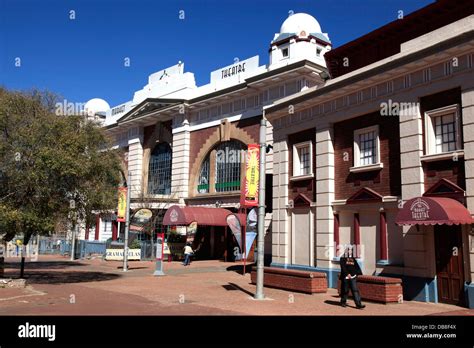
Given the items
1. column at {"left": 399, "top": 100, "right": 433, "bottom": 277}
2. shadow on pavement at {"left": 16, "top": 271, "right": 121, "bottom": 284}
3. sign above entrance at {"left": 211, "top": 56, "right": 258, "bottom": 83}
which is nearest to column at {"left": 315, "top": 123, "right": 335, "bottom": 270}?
column at {"left": 399, "top": 100, "right": 433, "bottom": 277}

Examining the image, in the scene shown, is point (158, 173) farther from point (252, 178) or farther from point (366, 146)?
point (366, 146)

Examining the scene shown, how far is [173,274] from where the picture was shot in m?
25.4

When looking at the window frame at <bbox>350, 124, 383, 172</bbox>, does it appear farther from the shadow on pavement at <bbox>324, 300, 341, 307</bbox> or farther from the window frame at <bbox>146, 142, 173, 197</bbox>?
the window frame at <bbox>146, 142, 173, 197</bbox>

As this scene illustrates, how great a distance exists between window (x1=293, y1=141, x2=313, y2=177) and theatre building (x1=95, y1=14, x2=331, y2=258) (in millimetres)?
4497

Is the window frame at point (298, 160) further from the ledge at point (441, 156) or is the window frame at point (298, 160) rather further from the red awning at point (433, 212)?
the red awning at point (433, 212)

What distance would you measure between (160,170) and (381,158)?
2855 centimetres

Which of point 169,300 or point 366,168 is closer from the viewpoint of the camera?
point 169,300

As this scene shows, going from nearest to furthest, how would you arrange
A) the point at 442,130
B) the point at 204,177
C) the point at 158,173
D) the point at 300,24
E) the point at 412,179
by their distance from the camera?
the point at 442,130
the point at 412,179
the point at 204,177
the point at 300,24
the point at 158,173

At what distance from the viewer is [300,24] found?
41312mm

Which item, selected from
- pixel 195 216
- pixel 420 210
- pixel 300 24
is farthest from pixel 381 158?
pixel 300 24

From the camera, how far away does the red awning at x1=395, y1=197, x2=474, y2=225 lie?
13523 millimetres

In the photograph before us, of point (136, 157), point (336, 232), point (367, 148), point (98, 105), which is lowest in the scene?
point (336, 232)
